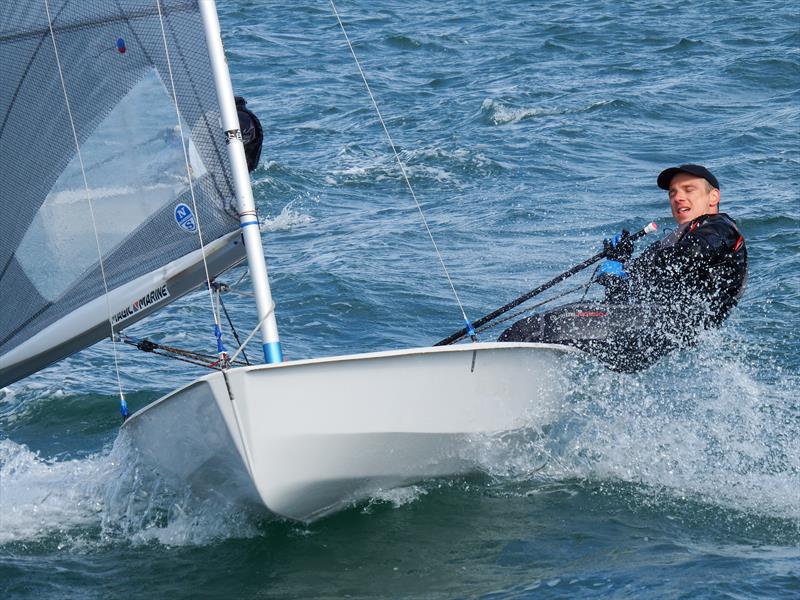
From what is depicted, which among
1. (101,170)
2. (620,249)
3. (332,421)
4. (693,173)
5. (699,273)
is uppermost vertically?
(101,170)

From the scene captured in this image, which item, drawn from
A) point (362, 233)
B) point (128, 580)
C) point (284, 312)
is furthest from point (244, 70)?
point (128, 580)

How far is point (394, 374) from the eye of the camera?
467 cm

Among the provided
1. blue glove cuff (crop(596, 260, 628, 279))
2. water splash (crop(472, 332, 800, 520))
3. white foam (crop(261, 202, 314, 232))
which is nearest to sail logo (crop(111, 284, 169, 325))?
water splash (crop(472, 332, 800, 520))

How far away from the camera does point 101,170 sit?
17.8 ft

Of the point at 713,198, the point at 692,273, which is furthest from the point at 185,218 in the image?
the point at 713,198

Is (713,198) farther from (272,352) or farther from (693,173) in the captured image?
(272,352)

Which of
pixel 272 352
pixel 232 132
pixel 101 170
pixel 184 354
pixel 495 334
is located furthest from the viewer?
pixel 495 334

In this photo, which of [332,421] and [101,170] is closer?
[332,421]

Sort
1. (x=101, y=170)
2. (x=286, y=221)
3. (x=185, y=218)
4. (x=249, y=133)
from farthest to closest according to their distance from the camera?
(x=286, y=221)
(x=249, y=133)
(x=101, y=170)
(x=185, y=218)

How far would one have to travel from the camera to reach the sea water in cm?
484

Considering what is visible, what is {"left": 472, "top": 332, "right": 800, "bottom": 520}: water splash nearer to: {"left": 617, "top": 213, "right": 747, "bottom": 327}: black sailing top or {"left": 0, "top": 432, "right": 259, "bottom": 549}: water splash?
{"left": 617, "top": 213, "right": 747, "bottom": 327}: black sailing top

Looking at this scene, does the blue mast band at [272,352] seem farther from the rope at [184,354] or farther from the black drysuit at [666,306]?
the black drysuit at [666,306]

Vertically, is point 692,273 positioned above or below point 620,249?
below

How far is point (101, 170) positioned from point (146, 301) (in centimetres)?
60
